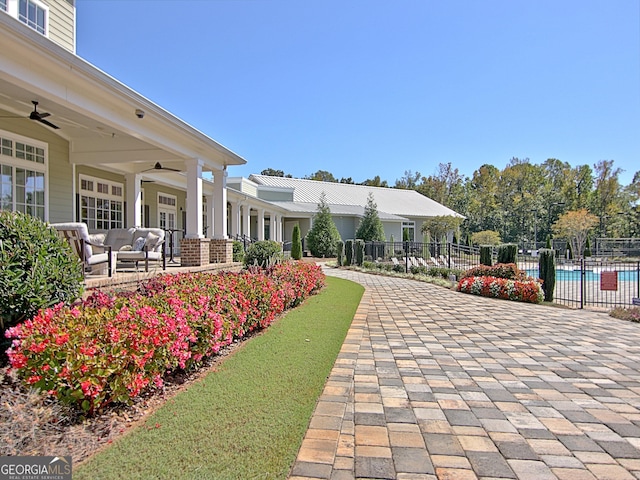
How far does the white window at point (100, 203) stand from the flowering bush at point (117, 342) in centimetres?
743

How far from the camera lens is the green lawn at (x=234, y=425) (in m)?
2.20

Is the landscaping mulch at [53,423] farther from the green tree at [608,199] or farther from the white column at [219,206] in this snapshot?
the green tree at [608,199]

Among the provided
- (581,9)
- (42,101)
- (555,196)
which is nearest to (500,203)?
(555,196)

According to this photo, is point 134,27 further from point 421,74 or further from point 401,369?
point 401,369

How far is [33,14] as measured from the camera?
30.9 feet

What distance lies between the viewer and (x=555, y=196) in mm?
42594

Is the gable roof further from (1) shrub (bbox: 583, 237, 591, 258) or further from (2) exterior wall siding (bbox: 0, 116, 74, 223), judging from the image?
(2) exterior wall siding (bbox: 0, 116, 74, 223)

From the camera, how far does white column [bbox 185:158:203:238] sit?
9023mm

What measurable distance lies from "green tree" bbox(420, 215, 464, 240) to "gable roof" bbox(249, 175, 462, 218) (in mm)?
2753

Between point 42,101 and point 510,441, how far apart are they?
7807 mm

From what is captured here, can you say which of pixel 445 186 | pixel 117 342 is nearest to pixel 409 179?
pixel 445 186

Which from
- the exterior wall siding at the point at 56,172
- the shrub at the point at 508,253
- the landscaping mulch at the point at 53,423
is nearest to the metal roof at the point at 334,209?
the shrub at the point at 508,253

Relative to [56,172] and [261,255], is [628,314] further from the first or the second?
[56,172]

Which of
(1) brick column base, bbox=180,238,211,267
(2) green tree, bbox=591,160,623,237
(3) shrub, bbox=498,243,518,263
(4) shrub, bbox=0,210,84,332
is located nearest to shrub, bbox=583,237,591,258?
(2) green tree, bbox=591,160,623,237
